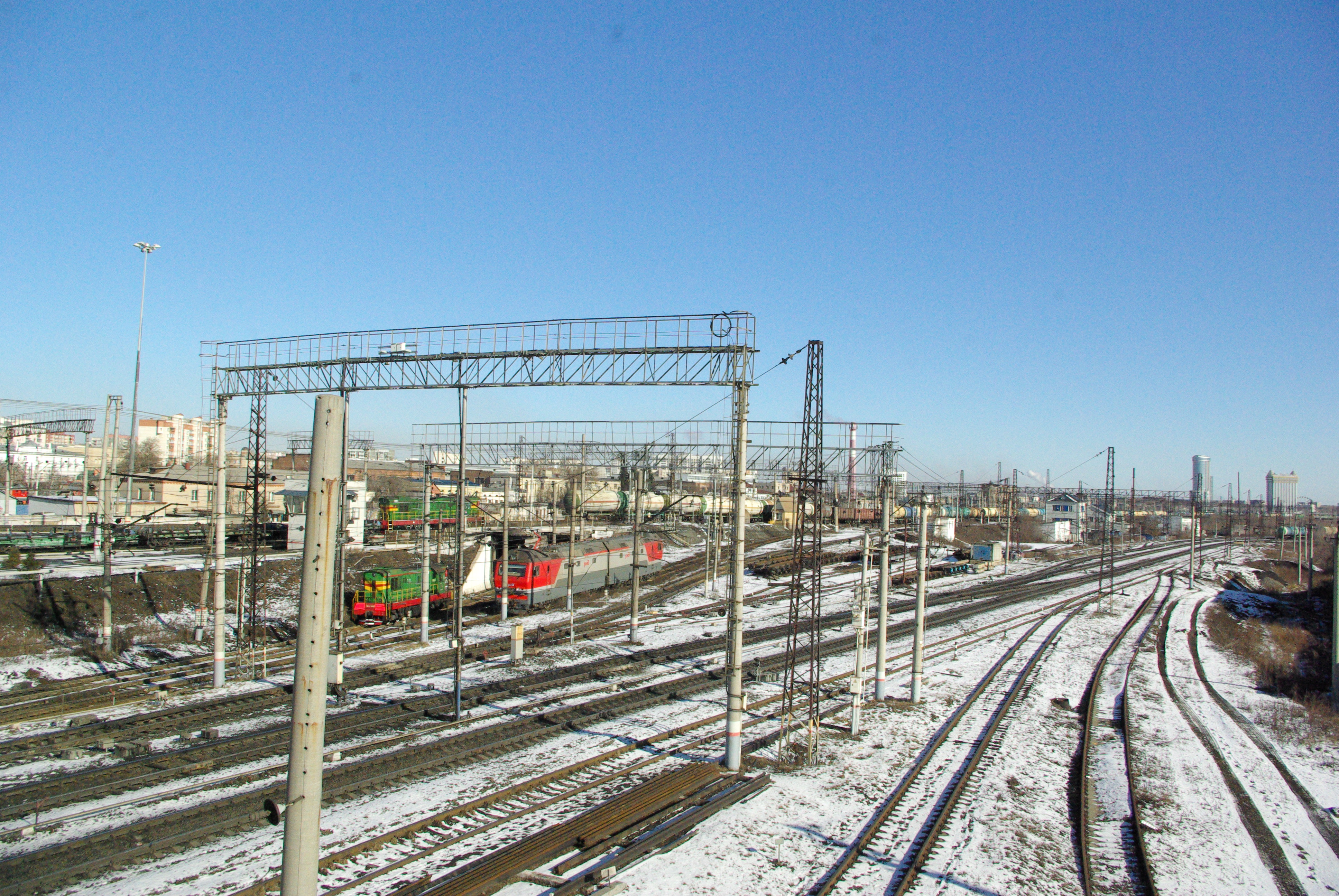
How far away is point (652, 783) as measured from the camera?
12.9 meters

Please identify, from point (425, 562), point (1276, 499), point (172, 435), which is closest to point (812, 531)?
point (425, 562)

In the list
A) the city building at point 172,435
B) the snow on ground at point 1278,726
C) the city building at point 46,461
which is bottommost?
the snow on ground at point 1278,726

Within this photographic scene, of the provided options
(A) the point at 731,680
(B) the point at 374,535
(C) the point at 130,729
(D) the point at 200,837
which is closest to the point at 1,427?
(B) the point at 374,535

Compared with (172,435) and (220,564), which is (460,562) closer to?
(220,564)

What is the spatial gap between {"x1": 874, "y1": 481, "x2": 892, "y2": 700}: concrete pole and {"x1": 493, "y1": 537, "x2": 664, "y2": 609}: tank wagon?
34.8 feet

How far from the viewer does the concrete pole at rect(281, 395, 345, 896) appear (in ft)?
15.8

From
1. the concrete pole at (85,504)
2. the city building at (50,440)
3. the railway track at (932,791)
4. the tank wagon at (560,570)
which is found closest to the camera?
the railway track at (932,791)

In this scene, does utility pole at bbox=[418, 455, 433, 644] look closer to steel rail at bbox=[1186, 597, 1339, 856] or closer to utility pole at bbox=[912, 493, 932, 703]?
utility pole at bbox=[912, 493, 932, 703]

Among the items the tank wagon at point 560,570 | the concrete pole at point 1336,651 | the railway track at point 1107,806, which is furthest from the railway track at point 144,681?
the concrete pole at point 1336,651

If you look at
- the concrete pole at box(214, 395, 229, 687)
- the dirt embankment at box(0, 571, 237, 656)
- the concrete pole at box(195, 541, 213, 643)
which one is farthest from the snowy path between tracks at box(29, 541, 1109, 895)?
the dirt embankment at box(0, 571, 237, 656)

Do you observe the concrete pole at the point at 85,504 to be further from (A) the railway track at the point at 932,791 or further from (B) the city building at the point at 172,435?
(B) the city building at the point at 172,435

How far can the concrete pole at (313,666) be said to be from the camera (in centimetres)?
482

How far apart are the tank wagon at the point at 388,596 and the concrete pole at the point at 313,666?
895 inches

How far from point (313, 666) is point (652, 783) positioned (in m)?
9.26
